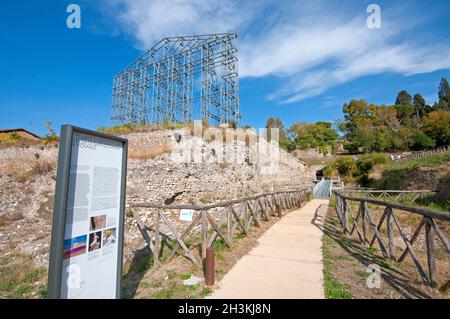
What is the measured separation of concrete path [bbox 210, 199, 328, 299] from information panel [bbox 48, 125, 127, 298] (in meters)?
1.71

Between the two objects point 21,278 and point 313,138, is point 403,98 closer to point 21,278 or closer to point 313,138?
point 313,138

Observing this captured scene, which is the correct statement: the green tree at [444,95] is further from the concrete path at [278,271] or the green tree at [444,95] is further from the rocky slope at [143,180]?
the concrete path at [278,271]

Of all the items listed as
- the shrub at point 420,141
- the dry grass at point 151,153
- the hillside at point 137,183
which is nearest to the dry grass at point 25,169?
the hillside at point 137,183

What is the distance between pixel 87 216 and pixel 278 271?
3388mm

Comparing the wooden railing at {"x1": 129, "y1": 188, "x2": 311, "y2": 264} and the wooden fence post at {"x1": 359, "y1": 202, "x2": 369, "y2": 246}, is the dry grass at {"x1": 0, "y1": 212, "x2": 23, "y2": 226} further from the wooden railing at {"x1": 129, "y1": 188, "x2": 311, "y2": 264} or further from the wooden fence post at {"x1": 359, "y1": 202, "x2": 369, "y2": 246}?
the wooden fence post at {"x1": 359, "y1": 202, "x2": 369, "y2": 246}

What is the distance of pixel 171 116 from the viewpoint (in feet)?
64.3

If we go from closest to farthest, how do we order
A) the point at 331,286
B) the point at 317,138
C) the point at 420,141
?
the point at 331,286 < the point at 420,141 < the point at 317,138

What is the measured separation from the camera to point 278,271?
425cm

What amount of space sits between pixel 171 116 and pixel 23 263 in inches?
577

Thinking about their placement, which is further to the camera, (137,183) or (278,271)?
(137,183)

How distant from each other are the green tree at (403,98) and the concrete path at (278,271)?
77.5 m

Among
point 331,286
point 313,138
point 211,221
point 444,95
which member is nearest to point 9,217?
point 211,221

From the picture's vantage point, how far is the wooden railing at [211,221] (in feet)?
15.6

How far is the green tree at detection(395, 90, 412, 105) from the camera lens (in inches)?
2562
